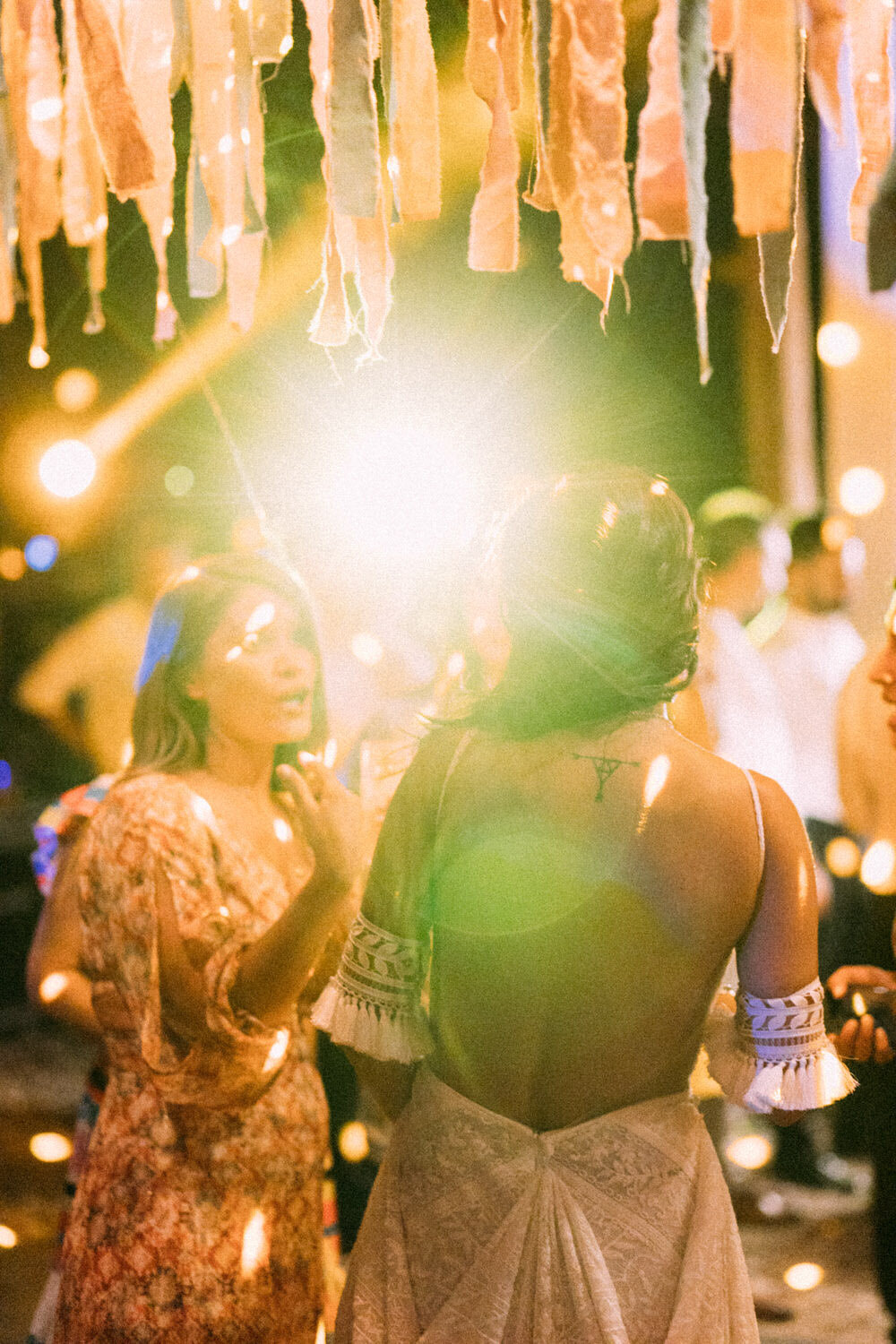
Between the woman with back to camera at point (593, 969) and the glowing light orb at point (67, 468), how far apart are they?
4402 millimetres

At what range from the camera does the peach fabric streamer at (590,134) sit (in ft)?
4.61

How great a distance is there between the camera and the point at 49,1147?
393 cm

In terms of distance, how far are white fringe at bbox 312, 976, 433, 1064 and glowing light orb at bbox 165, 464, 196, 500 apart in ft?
12.2

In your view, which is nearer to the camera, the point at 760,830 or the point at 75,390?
the point at 760,830

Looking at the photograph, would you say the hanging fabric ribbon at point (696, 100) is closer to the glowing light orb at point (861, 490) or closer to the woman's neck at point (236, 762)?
the woman's neck at point (236, 762)

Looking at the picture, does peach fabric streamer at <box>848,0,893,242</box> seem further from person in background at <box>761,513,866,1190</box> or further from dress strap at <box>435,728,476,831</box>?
person in background at <box>761,513,866,1190</box>

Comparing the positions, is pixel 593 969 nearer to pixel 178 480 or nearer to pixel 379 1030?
pixel 379 1030

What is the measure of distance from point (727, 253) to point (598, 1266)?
423 centimetres

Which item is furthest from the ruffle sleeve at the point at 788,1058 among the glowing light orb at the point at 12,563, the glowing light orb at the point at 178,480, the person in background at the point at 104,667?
the glowing light orb at the point at 12,563

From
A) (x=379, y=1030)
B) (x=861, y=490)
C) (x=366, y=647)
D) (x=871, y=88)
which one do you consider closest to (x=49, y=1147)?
(x=366, y=647)

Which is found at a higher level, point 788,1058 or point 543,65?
point 543,65

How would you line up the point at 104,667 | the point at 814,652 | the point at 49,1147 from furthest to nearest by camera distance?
1. the point at 104,667
2. the point at 49,1147
3. the point at 814,652

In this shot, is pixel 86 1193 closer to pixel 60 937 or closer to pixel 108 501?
pixel 60 937

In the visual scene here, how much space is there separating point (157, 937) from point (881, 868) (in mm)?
1433
